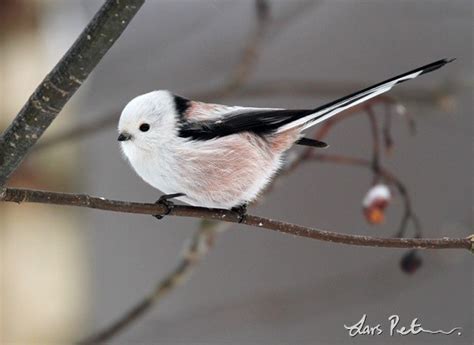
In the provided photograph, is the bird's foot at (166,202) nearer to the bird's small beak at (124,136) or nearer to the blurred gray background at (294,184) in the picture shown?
the bird's small beak at (124,136)

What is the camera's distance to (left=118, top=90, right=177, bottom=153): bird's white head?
46.9 inches

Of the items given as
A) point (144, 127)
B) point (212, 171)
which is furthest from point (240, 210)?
point (144, 127)

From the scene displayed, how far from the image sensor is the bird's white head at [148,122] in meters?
1.19

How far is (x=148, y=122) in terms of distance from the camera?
4.06ft

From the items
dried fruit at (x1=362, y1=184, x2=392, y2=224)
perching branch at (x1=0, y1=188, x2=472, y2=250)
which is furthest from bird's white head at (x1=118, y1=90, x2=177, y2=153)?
dried fruit at (x1=362, y1=184, x2=392, y2=224)

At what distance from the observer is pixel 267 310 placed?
1.85 meters

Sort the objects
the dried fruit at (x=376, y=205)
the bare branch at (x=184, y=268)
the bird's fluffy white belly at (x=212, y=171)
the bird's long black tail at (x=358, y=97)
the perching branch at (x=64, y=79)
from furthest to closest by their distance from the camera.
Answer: the bare branch at (x=184, y=268), the dried fruit at (x=376, y=205), the bird's fluffy white belly at (x=212, y=171), the bird's long black tail at (x=358, y=97), the perching branch at (x=64, y=79)

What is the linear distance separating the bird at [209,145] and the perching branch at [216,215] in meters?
0.09

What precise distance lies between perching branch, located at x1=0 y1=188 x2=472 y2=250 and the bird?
0.09 m

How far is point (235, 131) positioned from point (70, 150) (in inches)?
47.6

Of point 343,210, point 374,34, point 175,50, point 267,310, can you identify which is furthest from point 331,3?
point 267,310

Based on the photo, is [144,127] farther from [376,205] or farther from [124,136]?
[376,205]
